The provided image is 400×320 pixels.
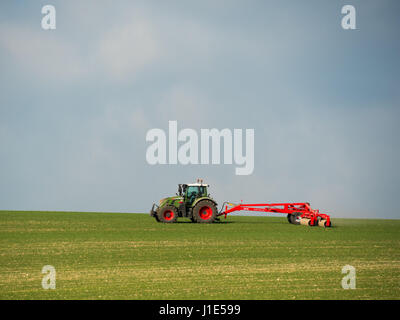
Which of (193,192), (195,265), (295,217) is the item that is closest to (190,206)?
(193,192)

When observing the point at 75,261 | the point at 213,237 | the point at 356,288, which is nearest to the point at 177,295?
the point at 356,288

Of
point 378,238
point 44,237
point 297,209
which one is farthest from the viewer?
point 297,209

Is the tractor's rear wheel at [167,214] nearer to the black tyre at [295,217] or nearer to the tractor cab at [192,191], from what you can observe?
the tractor cab at [192,191]

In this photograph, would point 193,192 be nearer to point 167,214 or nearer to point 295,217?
point 167,214

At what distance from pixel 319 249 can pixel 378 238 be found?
566cm

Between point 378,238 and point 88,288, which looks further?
point 378,238

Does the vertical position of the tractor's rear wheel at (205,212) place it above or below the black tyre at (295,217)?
above

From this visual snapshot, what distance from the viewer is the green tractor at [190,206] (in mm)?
27609

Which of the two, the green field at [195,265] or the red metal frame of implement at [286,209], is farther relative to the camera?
the red metal frame of implement at [286,209]

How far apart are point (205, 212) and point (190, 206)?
1072mm

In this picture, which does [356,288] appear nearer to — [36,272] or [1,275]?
[36,272]

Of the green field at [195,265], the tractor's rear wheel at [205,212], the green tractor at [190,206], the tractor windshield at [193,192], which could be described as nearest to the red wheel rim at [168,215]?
the green tractor at [190,206]

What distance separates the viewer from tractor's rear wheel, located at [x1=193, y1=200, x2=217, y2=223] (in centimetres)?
2756
